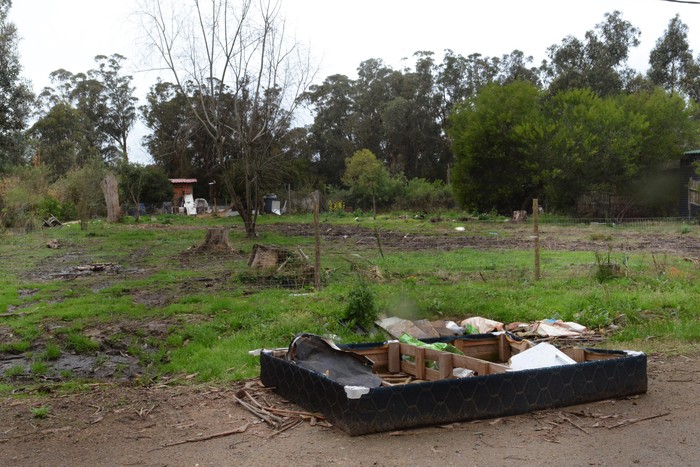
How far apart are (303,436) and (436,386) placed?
1031mm

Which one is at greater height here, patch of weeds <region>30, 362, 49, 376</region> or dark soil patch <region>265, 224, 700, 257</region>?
dark soil patch <region>265, 224, 700, 257</region>

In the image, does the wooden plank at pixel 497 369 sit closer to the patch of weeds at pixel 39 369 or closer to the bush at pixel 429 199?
the patch of weeds at pixel 39 369

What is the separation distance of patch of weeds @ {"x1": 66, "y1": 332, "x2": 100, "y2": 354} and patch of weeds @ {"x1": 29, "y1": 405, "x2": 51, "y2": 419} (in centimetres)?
231

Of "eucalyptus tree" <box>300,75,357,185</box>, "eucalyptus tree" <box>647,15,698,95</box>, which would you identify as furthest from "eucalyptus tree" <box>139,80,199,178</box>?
"eucalyptus tree" <box>647,15,698,95</box>

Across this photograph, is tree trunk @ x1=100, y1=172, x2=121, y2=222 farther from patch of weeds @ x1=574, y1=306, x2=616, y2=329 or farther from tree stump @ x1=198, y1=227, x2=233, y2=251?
patch of weeds @ x1=574, y1=306, x2=616, y2=329

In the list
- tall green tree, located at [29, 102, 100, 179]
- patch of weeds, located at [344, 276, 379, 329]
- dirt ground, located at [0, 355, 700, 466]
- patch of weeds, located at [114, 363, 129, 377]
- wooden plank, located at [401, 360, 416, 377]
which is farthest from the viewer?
tall green tree, located at [29, 102, 100, 179]

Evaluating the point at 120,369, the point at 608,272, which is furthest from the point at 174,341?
the point at 608,272

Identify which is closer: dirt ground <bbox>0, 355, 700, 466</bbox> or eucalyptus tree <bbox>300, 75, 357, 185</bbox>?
dirt ground <bbox>0, 355, 700, 466</bbox>

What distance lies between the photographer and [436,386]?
5.02 metres

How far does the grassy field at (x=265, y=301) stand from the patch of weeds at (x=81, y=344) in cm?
2

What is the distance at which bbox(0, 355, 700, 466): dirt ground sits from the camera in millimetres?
4449

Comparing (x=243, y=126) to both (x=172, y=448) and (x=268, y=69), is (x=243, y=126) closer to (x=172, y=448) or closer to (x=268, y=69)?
(x=268, y=69)

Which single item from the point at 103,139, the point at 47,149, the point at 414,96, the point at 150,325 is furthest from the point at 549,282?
the point at 103,139

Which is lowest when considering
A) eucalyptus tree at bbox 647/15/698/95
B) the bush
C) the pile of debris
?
the pile of debris
